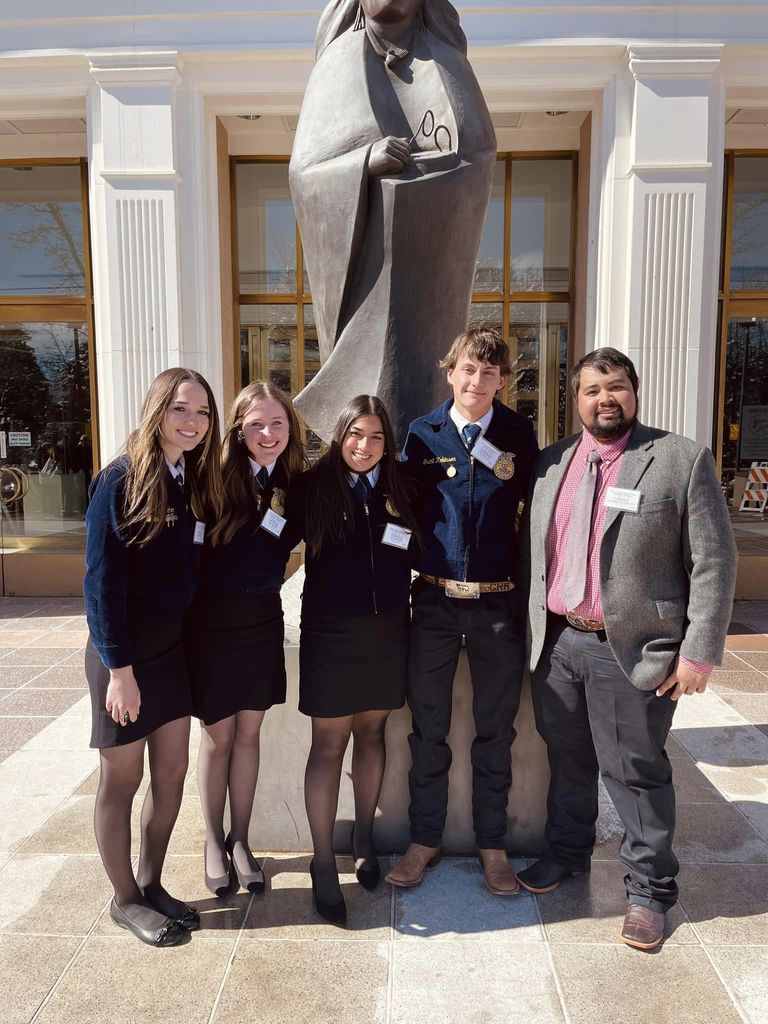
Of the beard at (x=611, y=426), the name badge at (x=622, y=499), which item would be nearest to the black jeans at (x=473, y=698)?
the name badge at (x=622, y=499)

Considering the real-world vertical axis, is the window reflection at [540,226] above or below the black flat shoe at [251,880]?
above

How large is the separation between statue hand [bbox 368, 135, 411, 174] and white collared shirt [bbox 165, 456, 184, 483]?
129cm

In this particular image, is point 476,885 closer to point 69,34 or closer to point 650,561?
point 650,561

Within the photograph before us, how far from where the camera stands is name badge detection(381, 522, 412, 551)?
7.73ft

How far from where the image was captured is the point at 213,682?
2.37 meters

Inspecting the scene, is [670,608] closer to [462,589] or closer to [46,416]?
[462,589]

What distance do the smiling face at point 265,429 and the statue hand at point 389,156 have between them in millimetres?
1008

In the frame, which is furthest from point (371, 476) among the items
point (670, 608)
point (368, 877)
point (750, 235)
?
point (750, 235)

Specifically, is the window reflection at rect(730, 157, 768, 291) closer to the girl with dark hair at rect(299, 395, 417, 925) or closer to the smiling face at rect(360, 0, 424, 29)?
the smiling face at rect(360, 0, 424, 29)

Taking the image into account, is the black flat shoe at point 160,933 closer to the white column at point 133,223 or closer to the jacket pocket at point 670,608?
the jacket pocket at point 670,608

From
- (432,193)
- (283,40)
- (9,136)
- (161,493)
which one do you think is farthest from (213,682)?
(9,136)

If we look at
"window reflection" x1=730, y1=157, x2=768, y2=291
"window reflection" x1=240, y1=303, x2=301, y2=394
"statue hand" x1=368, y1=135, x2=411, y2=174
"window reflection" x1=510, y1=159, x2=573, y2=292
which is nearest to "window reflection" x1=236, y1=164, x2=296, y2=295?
"window reflection" x1=240, y1=303, x2=301, y2=394

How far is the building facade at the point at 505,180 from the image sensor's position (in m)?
6.37

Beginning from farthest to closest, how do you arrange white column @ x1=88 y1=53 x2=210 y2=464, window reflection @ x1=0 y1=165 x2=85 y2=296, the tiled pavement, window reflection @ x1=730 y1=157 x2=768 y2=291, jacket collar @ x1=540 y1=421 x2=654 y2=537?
window reflection @ x1=0 y1=165 x2=85 y2=296 → window reflection @ x1=730 y1=157 x2=768 y2=291 → white column @ x1=88 y1=53 x2=210 y2=464 → jacket collar @ x1=540 y1=421 x2=654 y2=537 → the tiled pavement
